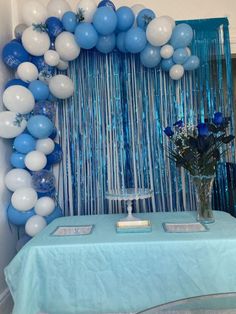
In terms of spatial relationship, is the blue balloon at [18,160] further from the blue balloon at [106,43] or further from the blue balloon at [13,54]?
the blue balloon at [106,43]

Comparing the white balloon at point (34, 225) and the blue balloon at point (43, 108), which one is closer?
→ the white balloon at point (34, 225)

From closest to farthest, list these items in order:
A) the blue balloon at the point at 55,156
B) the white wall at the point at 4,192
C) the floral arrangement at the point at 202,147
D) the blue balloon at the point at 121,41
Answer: the floral arrangement at the point at 202,147
the white wall at the point at 4,192
the blue balloon at the point at 121,41
the blue balloon at the point at 55,156

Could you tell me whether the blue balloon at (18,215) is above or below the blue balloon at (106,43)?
below

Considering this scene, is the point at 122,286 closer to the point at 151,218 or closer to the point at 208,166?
the point at 151,218

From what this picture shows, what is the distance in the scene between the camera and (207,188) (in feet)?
5.98

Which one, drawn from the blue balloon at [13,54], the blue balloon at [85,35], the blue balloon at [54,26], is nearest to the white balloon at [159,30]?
the blue balloon at [85,35]

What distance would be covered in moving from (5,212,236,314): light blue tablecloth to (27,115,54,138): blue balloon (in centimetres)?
91

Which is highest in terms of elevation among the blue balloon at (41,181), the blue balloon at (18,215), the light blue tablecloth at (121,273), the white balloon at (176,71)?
the white balloon at (176,71)

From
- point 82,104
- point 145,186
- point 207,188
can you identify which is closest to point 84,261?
point 207,188

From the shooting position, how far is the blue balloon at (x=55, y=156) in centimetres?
245

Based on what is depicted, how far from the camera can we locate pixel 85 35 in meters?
2.18

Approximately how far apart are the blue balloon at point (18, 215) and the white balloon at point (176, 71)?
4.87 feet

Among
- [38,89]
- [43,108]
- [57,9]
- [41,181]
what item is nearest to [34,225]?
[41,181]

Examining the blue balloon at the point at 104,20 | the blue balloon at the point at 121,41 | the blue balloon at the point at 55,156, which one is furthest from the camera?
the blue balloon at the point at 55,156
